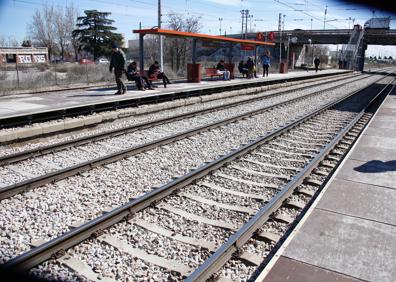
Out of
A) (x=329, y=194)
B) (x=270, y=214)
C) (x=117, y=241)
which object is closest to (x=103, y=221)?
(x=117, y=241)

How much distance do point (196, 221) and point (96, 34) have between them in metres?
57.7

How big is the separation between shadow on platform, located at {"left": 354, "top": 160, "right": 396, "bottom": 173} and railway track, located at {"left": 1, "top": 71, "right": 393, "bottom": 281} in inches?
23.6

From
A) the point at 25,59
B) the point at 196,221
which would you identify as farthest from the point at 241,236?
the point at 25,59

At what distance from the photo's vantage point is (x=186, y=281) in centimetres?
322

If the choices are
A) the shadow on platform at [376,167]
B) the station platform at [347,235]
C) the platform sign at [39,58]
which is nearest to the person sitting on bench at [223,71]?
the shadow on platform at [376,167]

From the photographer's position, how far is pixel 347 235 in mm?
4105

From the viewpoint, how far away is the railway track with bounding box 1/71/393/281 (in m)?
3.71

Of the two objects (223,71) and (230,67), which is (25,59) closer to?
(230,67)

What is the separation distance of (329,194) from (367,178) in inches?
48.3

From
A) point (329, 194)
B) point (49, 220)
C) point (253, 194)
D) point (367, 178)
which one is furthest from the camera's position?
point (367, 178)

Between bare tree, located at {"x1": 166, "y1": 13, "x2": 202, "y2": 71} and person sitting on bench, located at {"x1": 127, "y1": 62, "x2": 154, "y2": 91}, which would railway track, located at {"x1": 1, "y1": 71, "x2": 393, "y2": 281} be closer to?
person sitting on bench, located at {"x1": 127, "y1": 62, "x2": 154, "y2": 91}

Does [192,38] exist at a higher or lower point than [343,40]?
lower

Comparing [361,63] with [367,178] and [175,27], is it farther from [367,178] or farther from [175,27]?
[367,178]

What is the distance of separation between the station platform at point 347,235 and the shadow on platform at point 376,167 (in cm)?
2
